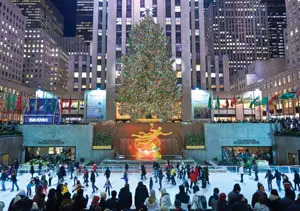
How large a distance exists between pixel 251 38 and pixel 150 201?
17366 centimetres

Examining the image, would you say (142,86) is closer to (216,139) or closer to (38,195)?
(216,139)

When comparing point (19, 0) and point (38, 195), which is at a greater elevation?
point (19, 0)

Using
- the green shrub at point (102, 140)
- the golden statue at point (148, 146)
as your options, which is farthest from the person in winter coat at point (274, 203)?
the green shrub at point (102, 140)

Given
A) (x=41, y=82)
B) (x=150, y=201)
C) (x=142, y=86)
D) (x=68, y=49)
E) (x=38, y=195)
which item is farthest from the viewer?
(x=68, y=49)

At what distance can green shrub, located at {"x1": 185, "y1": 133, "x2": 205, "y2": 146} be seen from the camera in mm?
31297

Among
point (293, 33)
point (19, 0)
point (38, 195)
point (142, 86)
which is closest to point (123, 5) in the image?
point (142, 86)

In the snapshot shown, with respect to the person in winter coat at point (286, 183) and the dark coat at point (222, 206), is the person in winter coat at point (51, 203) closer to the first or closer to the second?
the dark coat at point (222, 206)

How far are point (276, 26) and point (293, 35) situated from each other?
111167mm

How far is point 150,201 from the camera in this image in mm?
7969

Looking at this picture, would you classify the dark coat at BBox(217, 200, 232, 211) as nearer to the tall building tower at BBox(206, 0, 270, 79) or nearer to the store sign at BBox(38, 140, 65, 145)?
the store sign at BBox(38, 140, 65, 145)

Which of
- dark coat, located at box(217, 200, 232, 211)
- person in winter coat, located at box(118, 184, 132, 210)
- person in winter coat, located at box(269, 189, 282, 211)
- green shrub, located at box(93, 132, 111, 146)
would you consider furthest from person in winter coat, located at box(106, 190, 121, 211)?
green shrub, located at box(93, 132, 111, 146)

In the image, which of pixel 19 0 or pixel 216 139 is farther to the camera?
pixel 19 0

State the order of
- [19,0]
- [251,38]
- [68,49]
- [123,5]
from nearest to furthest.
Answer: [123,5] < [251,38] < [68,49] < [19,0]

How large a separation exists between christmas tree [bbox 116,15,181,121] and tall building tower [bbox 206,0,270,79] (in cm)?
13422
